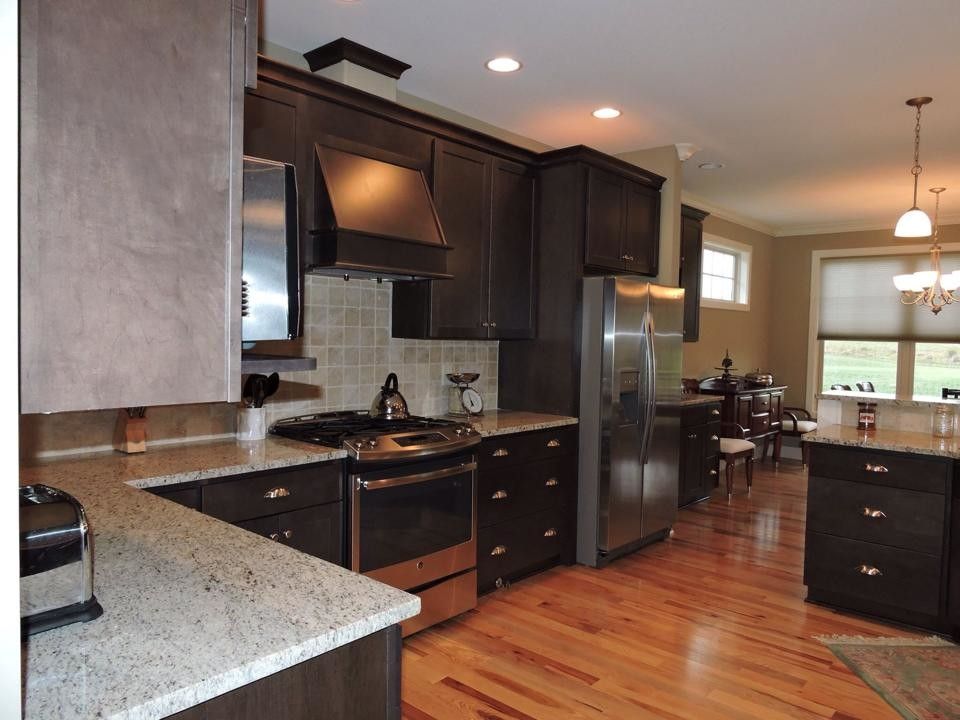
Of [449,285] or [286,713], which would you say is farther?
[449,285]

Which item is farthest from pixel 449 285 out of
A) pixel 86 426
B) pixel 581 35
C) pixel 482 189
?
pixel 86 426

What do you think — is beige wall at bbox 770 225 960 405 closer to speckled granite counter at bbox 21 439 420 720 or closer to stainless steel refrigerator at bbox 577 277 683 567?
stainless steel refrigerator at bbox 577 277 683 567

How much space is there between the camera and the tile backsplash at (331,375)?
8.44 feet

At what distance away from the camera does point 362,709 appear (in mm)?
1170

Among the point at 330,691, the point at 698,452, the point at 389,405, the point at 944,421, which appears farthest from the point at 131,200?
the point at 698,452

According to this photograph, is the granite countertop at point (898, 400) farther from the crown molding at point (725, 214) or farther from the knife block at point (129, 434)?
the knife block at point (129, 434)

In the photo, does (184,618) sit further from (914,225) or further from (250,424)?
(914,225)

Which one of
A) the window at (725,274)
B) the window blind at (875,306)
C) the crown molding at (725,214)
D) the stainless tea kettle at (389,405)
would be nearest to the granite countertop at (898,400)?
the stainless tea kettle at (389,405)

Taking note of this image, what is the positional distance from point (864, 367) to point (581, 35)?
21.0 feet

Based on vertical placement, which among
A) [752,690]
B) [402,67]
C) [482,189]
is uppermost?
[402,67]

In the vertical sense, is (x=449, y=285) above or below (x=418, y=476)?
above

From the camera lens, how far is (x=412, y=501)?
2.95 meters

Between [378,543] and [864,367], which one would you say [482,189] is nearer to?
[378,543]

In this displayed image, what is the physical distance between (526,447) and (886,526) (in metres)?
1.76
